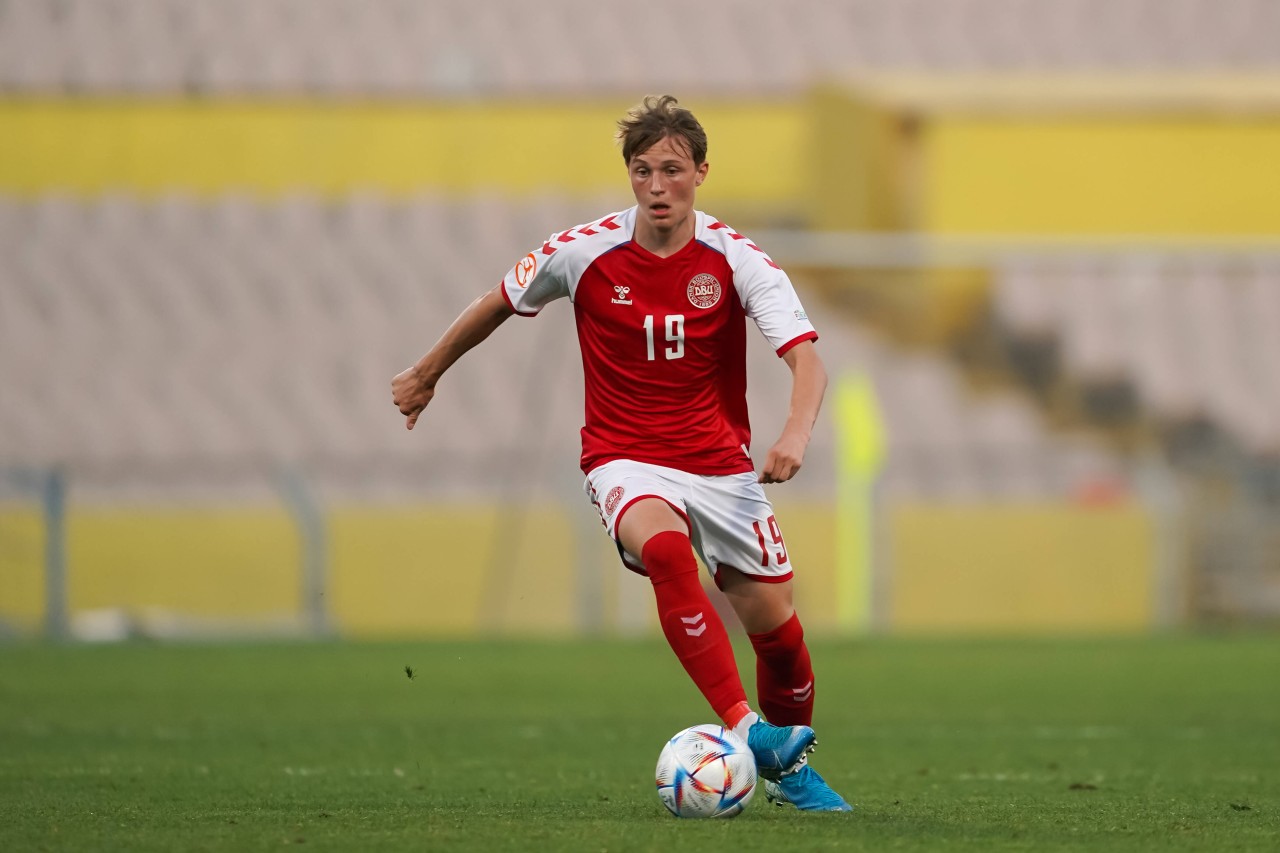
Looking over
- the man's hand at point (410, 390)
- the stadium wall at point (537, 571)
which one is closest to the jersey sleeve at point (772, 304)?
the man's hand at point (410, 390)

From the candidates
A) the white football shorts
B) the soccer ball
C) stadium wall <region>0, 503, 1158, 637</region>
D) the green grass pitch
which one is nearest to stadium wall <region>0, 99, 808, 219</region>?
stadium wall <region>0, 503, 1158, 637</region>

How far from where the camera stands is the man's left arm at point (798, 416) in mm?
5141

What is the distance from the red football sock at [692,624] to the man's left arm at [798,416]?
379 millimetres

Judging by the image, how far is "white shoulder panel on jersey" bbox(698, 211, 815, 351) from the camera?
18.5 ft

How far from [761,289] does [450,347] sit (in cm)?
96

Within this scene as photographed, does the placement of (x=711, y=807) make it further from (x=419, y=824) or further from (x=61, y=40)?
(x=61, y=40)

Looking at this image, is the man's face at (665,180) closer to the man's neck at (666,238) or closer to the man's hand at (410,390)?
the man's neck at (666,238)

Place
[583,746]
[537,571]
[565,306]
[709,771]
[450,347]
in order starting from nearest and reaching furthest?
[709,771]
[450,347]
[583,746]
[537,571]
[565,306]

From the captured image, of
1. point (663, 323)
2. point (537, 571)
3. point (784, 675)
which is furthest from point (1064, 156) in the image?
point (663, 323)

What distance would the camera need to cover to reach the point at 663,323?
5727mm

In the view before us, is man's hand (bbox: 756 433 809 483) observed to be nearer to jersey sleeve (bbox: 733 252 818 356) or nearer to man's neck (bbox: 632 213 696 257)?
jersey sleeve (bbox: 733 252 818 356)

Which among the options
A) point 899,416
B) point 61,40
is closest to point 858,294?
point 899,416

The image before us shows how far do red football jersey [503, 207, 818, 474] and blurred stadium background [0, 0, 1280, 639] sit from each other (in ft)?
33.2

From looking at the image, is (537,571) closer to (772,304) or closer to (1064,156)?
(1064,156)
